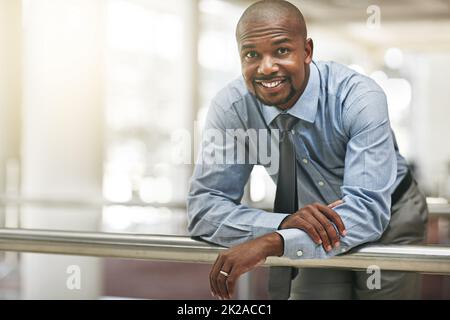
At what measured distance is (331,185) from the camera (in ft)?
6.11

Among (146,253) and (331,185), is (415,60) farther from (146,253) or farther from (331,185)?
(146,253)

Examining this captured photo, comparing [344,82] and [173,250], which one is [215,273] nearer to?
[173,250]

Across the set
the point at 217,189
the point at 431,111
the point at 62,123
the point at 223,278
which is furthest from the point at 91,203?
the point at 431,111

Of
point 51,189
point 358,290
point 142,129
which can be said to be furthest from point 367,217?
point 142,129

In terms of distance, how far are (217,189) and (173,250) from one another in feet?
0.67

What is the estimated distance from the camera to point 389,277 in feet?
6.31

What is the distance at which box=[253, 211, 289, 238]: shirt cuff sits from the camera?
1838mm

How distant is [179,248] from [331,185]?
0.42 meters

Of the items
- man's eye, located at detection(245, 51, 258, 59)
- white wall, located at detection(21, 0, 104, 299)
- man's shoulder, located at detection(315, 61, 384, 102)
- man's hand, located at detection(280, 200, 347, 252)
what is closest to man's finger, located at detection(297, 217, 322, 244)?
man's hand, located at detection(280, 200, 347, 252)

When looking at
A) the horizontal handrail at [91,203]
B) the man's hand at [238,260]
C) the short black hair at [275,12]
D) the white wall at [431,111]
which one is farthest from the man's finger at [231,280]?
the white wall at [431,111]

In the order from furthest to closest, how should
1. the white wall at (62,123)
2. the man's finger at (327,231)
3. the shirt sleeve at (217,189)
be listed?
the white wall at (62,123) → the shirt sleeve at (217,189) → the man's finger at (327,231)

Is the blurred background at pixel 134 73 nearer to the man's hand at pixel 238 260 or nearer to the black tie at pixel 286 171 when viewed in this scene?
the black tie at pixel 286 171

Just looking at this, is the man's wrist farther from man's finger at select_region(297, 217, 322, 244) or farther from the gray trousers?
the gray trousers

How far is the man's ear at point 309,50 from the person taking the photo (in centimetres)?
185
